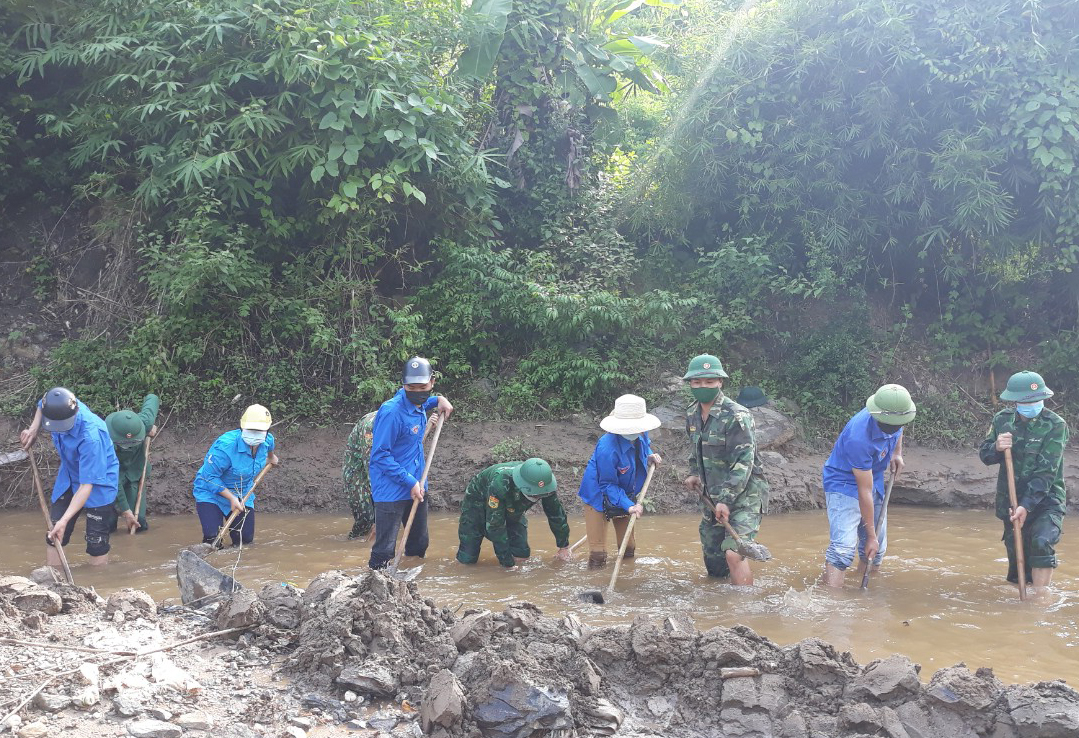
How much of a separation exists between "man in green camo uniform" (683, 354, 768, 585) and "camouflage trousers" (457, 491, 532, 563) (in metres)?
1.44

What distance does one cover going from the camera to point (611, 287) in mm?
11344

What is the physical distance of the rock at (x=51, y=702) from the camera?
361 cm

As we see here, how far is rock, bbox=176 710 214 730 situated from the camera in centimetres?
360

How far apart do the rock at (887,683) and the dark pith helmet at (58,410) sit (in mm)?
5584

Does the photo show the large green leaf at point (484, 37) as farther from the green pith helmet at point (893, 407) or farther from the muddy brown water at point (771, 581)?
the green pith helmet at point (893, 407)

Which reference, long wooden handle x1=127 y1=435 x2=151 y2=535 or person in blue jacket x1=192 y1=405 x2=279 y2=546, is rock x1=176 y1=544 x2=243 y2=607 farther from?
long wooden handle x1=127 y1=435 x2=151 y2=535

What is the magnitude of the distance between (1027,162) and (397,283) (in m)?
7.98

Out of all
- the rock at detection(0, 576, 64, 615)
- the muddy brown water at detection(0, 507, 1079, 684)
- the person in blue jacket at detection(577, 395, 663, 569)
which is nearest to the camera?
the rock at detection(0, 576, 64, 615)

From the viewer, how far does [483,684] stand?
12.5ft

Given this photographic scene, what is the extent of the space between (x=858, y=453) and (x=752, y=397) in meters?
3.74

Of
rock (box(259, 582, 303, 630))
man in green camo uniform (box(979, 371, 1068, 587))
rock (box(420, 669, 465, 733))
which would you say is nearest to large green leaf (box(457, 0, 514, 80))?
man in green camo uniform (box(979, 371, 1068, 587))

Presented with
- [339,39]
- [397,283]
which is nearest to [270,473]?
[397,283]

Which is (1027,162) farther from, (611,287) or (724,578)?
(724,578)

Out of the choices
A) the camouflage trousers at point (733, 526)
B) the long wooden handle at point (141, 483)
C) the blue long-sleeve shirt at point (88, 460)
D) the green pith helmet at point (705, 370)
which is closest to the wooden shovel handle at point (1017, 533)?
the camouflage trousers at point (733, 526)
